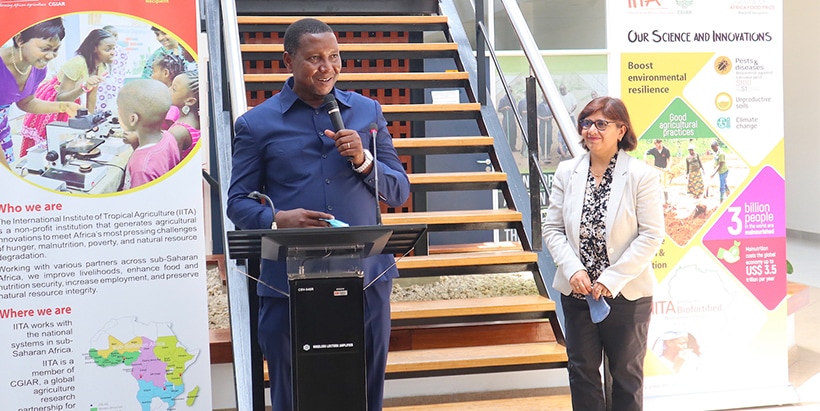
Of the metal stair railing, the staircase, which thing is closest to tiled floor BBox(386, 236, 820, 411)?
the staircase

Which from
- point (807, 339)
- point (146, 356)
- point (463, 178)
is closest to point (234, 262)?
point (146, 356)

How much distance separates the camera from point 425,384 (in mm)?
3863

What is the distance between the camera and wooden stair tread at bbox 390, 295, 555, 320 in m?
3.90

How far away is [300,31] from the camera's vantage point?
7.73 ft

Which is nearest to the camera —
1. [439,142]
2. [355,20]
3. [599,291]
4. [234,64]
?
[599,291]

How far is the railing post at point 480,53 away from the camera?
4855 mm

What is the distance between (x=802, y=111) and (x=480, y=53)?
810 centimetres

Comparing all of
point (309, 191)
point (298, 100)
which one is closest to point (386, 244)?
point (309, 191)

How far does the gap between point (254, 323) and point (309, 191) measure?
58cm

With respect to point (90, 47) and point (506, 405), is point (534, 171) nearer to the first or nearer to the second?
point (506, 405)

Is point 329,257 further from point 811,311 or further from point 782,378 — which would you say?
point 811,311

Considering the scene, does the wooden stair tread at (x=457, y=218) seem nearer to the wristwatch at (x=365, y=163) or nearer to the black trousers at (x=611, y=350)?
the black trousers at (x=611, y=350)

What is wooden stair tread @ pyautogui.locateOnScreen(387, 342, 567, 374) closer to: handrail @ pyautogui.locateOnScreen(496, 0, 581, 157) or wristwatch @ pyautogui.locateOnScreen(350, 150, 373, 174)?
handrail @ pyautogui.locateOnScreen(496, 0, 581, 157)

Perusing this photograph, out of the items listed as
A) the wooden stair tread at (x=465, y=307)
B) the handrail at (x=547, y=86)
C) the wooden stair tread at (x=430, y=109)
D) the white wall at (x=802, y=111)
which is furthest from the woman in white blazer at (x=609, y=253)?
the white wall at (x=802, y=111)
